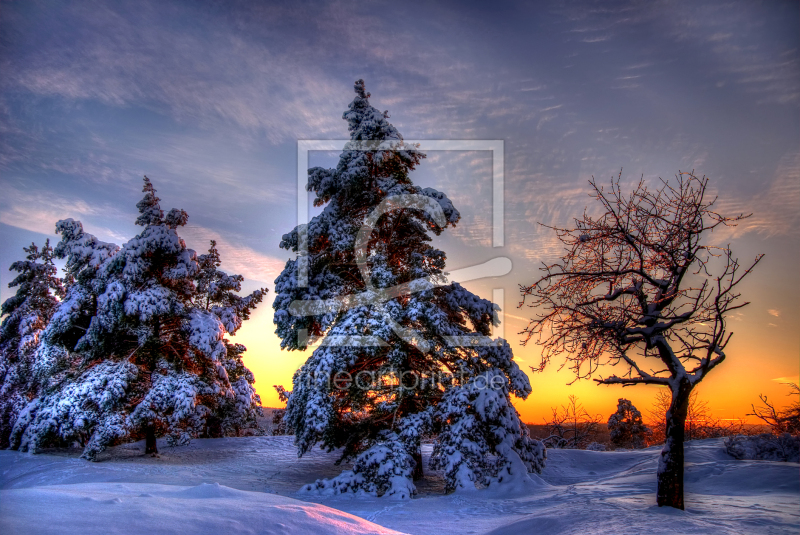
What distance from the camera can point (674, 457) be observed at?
23.6 feet

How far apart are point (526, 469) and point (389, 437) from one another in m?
3.71

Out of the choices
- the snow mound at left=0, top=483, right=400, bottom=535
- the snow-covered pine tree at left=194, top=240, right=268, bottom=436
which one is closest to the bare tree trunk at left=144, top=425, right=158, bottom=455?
the snow-covered pine tree at left=194, top=240, right=268, bottom=436

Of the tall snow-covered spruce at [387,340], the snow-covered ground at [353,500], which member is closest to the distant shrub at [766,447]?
the snow-covered ground at [353,500]

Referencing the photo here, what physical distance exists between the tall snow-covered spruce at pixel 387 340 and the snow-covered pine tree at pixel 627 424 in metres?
16.2

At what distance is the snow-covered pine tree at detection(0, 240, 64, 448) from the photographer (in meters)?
23.1

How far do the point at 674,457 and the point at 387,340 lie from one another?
739cm

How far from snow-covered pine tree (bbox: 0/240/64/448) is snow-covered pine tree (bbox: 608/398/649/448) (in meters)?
32.2

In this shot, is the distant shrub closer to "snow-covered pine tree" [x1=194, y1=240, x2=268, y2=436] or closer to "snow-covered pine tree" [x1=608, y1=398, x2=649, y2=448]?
"snow-covered pine tree" [x1=608, y1=398, x2=649, y2=448]

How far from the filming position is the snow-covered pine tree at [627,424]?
83.2 ft

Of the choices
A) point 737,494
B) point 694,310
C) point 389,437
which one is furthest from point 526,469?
point 694,310

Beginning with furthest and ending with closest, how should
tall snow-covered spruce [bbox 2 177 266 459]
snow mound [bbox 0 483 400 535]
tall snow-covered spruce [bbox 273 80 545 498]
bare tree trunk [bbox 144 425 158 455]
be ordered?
1. bare tree trunk [bbox 144 425 158 455]
2. tall snow-covered spruce [bbox 2 177 266 459]
3. tall snow-covered spruce [bbox 273 80 545 498]
4. snow mound [bbox 0 483 400 535]

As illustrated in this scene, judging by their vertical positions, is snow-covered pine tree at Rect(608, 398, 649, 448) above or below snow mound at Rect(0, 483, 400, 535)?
below

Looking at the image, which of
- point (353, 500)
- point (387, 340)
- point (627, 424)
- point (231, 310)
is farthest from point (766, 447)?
point (231, 310)

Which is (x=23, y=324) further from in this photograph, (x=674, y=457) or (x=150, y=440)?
(x=674, y=457)
